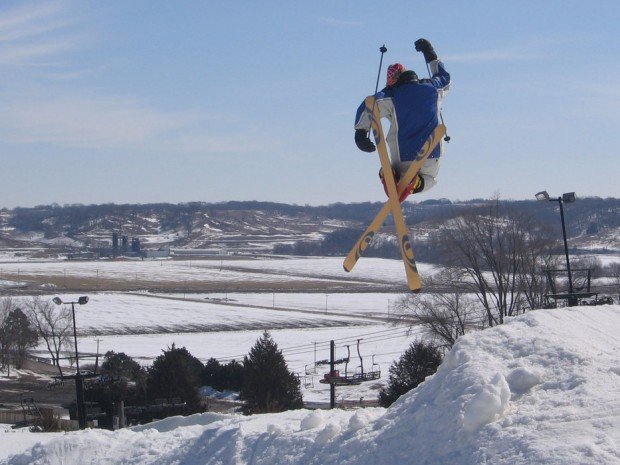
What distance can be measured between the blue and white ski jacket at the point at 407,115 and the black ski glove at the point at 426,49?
18.1 inches

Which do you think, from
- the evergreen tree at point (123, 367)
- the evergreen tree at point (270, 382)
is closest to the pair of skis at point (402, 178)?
the evergreen tree at point (270, 382)

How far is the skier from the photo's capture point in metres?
9.20

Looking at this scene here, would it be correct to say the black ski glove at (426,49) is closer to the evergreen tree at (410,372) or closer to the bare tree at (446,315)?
the evergreen tree at (410,372)

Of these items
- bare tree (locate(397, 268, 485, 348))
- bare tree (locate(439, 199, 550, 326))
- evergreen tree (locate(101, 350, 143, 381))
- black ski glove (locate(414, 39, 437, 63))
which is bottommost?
evergreen tree (locate(101, 350, 143, 381))

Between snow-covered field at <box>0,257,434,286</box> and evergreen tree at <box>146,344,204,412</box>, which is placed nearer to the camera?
evergreen tree at <box>146,344,204,412</box>

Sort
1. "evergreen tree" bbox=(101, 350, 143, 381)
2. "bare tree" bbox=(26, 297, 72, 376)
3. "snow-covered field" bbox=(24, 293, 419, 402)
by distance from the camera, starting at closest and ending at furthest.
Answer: "evergreen tree" bbox=(101, 350, 143, 381) → "snow-covered field" bbox=(24, 293, 419, 402) → "bare tree" bbox=(26, 297, 72, 376)

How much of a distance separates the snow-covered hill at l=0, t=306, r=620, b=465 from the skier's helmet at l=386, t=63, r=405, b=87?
273 centimetres

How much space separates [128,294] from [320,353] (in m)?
42.4

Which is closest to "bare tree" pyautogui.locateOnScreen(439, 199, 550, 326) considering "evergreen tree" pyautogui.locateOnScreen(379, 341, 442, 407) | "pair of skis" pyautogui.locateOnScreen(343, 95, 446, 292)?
"evergreen tree" pyautogui.locateOnScreen(379, 341, 442, 407)

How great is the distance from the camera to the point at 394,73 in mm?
9383

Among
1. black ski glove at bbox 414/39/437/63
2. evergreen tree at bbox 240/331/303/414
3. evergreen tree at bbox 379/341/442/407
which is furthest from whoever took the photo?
evergreen tree at bbox 240/331/303/414

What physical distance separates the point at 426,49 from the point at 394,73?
2.04 ft

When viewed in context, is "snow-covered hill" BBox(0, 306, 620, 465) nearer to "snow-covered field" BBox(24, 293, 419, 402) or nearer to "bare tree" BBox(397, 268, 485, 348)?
"bare tree" BBox(397, 268, 485, 348)

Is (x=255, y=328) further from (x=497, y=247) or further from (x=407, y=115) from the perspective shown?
(x=407, y=115)
